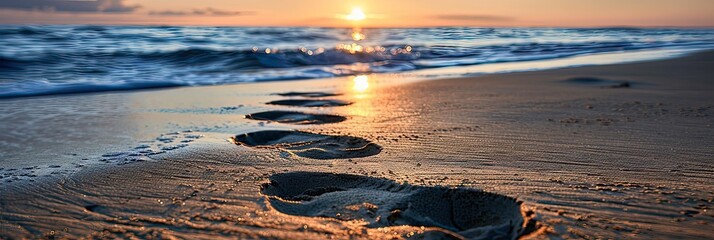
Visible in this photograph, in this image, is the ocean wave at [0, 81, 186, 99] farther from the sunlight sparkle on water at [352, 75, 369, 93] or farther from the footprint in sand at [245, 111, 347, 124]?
the footprint in sand at [245, 111, 347, 124]

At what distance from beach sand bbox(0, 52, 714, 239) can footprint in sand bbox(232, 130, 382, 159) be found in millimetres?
11

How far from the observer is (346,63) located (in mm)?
12008

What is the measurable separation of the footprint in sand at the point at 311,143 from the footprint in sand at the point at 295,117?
0.53 meters

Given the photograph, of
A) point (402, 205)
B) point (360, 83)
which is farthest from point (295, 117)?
point (360, 83)

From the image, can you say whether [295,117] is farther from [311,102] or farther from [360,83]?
[360,83]

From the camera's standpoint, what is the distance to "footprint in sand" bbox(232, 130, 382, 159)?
293 centimetres

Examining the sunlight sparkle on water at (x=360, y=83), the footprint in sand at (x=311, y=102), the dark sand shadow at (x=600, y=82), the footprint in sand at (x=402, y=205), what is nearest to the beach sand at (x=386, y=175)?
the footprint in sand at (x=402, y=205)

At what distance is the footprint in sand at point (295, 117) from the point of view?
13.3 feet

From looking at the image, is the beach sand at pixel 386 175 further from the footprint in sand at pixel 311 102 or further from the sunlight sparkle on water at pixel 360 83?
the sunlight sparkle on water at pixel 360 83

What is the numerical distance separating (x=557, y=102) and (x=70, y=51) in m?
11.4

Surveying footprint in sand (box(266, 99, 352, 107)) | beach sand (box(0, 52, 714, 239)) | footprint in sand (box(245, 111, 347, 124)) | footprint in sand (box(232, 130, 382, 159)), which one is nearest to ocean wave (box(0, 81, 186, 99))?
beach sand (box(0, 52, 714, 239))

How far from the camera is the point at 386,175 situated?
243cm

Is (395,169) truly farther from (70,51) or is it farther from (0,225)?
(70,51)

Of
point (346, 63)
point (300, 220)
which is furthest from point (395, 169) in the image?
point (346, 63)
